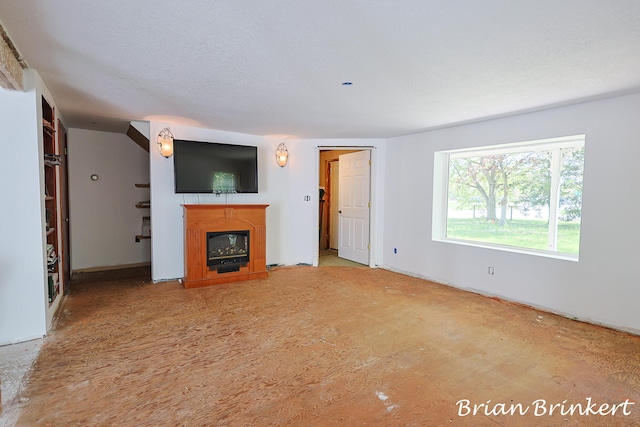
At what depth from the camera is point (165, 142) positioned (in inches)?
172

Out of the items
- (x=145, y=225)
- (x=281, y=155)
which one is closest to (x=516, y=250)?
(x=281, y=155)

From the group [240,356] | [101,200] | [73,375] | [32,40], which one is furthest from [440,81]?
[101,200]

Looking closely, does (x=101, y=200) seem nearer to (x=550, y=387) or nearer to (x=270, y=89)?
(x=270, y=89)

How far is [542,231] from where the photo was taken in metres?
3.68

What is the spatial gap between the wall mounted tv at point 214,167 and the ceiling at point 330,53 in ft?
2.93

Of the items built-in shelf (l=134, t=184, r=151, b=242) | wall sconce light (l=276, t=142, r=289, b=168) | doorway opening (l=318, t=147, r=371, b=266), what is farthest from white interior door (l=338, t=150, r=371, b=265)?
built-in shelf (l=134, t=184, r=151, b=242)

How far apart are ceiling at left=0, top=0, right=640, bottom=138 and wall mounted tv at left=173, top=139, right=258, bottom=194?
89cm

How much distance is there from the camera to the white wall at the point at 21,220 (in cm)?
256

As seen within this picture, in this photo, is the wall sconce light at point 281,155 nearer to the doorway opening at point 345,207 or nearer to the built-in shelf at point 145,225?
the doorway opening at point 345,207

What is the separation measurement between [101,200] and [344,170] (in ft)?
13.9

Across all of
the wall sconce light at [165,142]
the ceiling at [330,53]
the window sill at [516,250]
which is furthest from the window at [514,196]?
the wall sconce light at [165,142]

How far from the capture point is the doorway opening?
571 centimetres

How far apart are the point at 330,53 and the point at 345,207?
168 inches

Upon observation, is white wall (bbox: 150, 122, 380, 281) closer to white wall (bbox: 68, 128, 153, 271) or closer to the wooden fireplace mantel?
the wooden fireplace mantel
